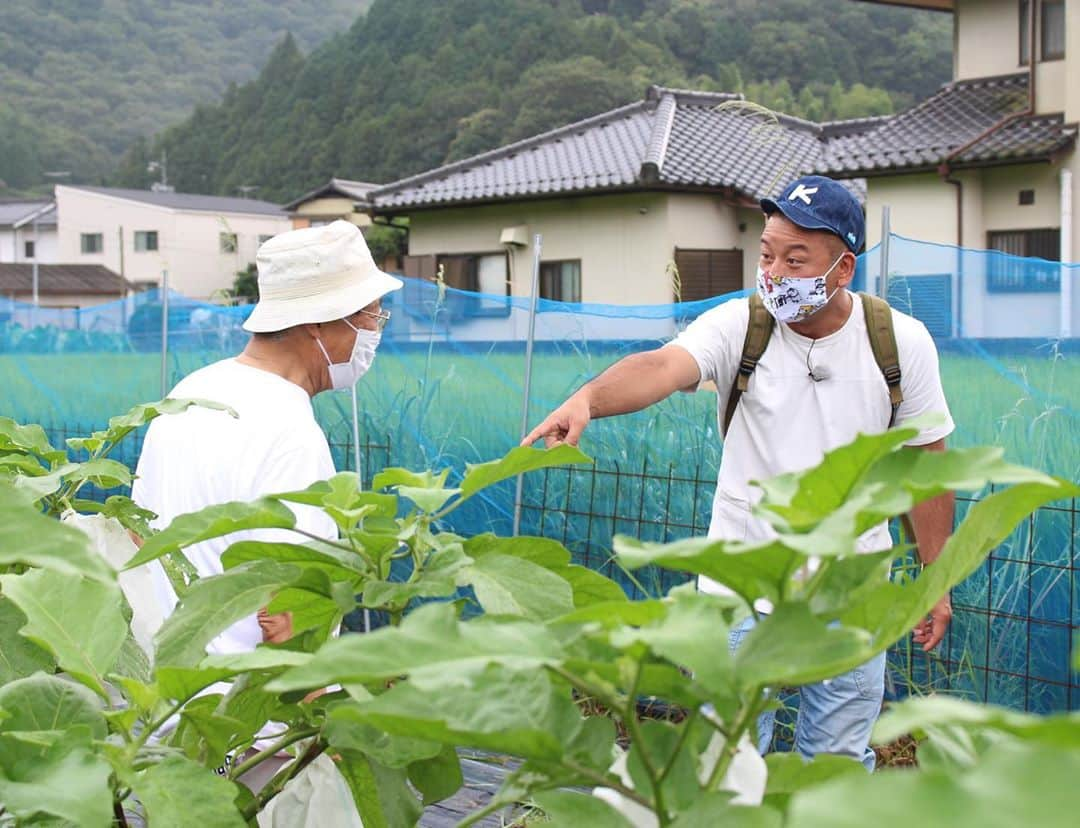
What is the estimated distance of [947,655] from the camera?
4.42 meters

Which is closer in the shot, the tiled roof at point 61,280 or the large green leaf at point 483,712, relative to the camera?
the large green leaf at point 483,712

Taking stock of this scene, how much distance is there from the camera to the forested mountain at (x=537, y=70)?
42.3 meters

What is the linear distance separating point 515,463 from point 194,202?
5184 cm

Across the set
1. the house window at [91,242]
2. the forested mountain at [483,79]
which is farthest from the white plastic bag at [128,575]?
the house window at [91,242]

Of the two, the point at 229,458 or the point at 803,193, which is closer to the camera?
the point at 229,458

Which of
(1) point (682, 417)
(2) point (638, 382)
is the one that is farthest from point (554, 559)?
(1) point (682, 417)

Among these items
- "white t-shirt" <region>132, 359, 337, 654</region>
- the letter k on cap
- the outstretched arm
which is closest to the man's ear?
the letter k on cap

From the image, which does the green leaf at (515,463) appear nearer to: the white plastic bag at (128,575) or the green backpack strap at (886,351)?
the white plastic bag at (128,575)

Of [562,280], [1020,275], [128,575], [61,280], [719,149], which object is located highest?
[719,149]

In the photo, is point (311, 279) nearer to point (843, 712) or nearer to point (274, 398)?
point (274, 398)

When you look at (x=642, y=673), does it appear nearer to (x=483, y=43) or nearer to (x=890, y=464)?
(x=890, y=464)

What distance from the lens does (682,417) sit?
16.7 ft

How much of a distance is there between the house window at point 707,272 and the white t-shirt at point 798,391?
16.9m

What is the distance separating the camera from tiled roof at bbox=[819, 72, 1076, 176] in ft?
50.0
